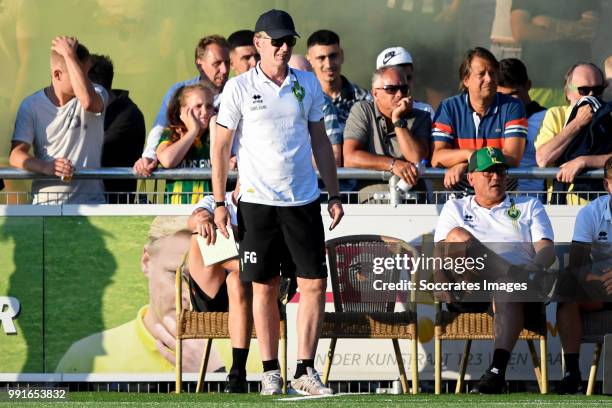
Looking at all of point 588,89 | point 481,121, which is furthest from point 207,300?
point 588,89

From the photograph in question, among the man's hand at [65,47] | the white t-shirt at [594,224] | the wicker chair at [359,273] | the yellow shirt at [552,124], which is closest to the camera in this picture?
the white t-shirt at [594,224]

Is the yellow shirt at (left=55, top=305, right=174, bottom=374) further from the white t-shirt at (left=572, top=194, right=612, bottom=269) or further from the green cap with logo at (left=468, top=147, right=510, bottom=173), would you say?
the white t-shirt at (left=572, top=194, right=612, bottom=269)

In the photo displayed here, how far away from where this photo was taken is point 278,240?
9.46 meters

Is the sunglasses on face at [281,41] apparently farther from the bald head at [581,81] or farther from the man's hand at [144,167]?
the bald head at [581,81]

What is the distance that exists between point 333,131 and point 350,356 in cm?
158

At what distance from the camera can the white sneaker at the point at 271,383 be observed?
9.24 metres

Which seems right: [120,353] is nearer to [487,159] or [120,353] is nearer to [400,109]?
[400,109]

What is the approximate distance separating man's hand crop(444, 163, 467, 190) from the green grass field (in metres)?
1.68

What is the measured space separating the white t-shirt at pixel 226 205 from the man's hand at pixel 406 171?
114 centimetres

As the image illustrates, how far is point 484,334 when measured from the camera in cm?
1018

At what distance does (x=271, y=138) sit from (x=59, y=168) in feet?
6.52

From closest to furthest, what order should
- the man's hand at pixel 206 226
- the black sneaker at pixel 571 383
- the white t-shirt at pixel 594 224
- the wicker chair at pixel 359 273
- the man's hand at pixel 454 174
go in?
the man's hand at pixel 206 226 → the black sneaker at pixel 571 383 → the white t-shirt at pixel 594 224 → the wicker chair at pixel 359 273 → the man's hand at pixel 454 174

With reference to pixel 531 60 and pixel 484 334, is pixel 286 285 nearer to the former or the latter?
pixel 484 334

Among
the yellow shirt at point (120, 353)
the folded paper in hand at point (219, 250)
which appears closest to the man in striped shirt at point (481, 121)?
the folded paper in hand at point (219, 250)
